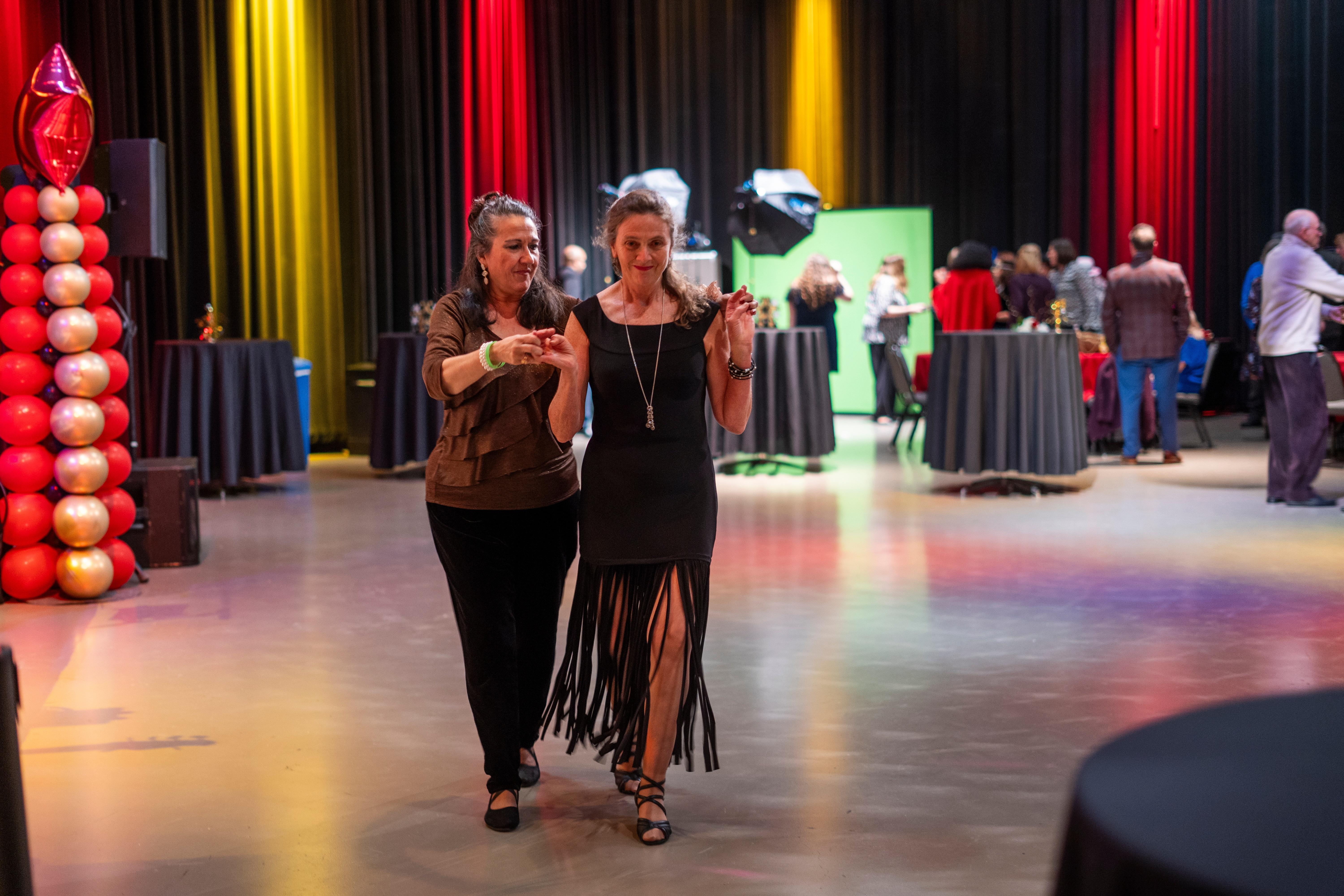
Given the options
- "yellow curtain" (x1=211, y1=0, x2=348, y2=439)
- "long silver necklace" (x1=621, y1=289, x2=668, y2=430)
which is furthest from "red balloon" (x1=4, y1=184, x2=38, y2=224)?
"yellow curtain" (x1=211, y1=0, x2=348, y2=439)

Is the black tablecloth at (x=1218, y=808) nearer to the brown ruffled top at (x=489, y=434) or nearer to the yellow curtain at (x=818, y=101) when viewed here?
the brown ruffled top at (x=489, y=434)

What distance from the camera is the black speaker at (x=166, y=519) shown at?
5.50 meters

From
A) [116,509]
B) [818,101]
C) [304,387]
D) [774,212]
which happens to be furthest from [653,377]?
[818,101]

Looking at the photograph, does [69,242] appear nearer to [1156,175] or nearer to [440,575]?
[440,575]

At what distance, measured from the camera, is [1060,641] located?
404cm

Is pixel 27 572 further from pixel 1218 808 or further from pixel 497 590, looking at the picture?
pixel 1218 808

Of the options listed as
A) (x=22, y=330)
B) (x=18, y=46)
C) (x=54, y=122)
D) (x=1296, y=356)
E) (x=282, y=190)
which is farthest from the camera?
(x=282, y=190)

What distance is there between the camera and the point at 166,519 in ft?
18.0

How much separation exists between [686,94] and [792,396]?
701 cm

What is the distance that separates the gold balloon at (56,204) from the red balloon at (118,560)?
124 centimetres

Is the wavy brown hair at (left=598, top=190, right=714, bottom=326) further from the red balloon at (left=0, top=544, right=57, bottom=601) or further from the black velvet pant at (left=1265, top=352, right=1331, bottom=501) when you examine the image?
the black velvet pant at (left=1265, top=352, right=1331, bottom=501)

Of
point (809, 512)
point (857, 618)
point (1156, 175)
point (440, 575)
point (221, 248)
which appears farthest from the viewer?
point (1156, 175)

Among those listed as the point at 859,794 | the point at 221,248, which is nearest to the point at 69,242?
the point at 859,794

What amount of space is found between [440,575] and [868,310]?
680cm
